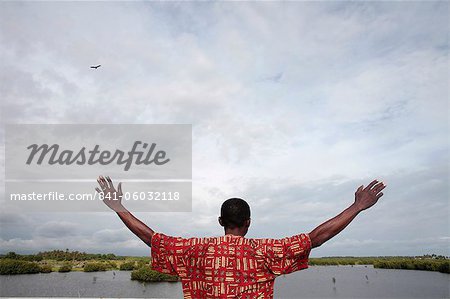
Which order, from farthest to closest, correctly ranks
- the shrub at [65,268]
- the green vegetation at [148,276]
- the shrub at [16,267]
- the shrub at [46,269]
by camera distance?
the shrub at [65,268] < the shrub at [46,269] < the shrub at [16,267] < the green vegetation at [148,276]

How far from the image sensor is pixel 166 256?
210 centimetres

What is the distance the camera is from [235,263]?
6.39ft

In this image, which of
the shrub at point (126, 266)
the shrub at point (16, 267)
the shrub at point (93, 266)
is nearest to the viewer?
the shrub at point (16, 267)

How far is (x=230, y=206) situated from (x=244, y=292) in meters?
0.39

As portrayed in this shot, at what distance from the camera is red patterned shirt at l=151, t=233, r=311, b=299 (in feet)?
6.34

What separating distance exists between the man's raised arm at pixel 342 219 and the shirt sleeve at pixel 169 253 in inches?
24.8

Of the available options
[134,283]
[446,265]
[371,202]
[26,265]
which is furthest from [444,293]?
[371,202]

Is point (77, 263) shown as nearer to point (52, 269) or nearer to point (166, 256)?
point (52, 269)

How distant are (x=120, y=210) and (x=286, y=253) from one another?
0.91 metres

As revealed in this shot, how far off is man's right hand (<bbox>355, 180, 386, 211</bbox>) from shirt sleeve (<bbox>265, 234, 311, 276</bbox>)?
1.05 feet

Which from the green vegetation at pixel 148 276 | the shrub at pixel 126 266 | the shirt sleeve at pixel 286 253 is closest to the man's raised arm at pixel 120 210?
the shirt sleeve at pixel 286 253

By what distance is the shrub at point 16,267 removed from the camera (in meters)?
66.9

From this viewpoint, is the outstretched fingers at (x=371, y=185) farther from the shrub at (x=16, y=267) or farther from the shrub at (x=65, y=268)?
the shrub at (x=65, y=268)

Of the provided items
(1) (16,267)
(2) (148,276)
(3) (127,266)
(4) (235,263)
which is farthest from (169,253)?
(3) (127,266)
